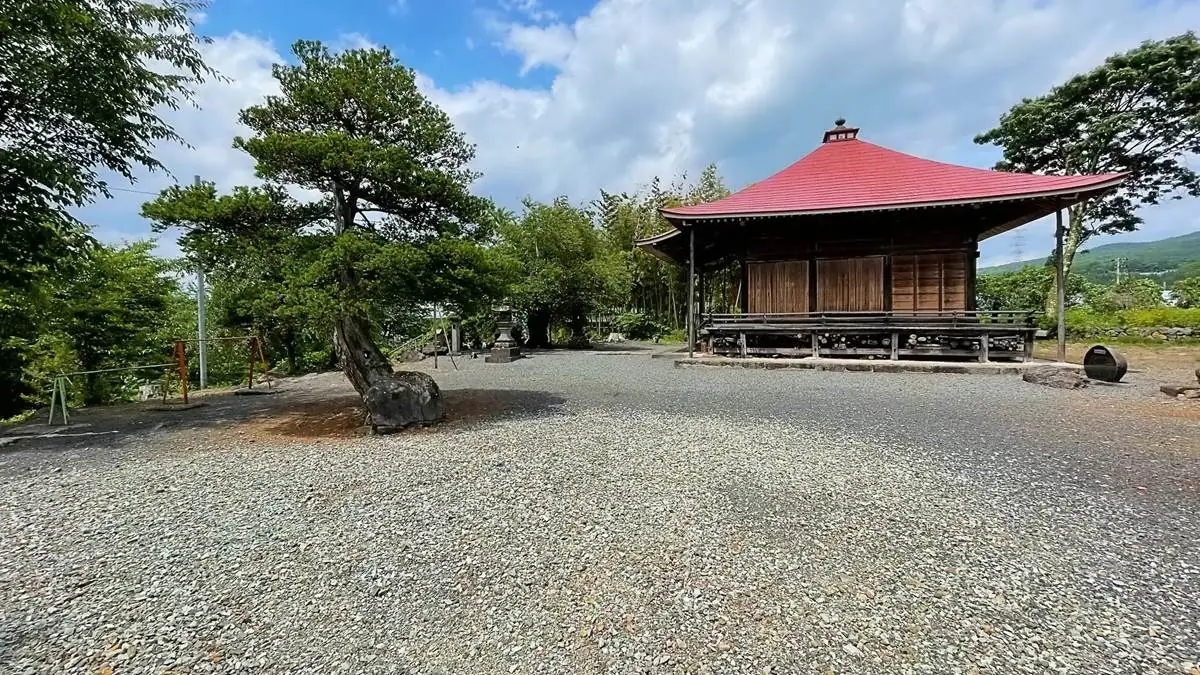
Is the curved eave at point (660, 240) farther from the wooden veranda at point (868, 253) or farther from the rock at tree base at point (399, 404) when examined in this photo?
the rock at tree base at point (399, 404)

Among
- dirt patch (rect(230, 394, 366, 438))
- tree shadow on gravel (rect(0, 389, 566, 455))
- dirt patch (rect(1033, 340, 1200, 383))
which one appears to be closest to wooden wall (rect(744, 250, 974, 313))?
dirt patch (rect(1033, 340, 1200, 383))

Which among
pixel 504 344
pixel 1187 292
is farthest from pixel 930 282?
pixel 1187 292

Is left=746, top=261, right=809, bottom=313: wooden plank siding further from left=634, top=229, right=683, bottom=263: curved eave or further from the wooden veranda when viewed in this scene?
left=634, top=229, right=683, bottom=263: curved eave

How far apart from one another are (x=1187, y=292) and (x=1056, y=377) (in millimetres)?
14304

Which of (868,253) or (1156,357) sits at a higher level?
(868,253)

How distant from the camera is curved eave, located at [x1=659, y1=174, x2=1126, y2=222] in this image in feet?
26.9

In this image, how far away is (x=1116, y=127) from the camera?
14773 millimetres

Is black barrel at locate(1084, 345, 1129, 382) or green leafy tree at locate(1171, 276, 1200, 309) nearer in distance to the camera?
black barrel at locate(1084, 345, 1129, 382)

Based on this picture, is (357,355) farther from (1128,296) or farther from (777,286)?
(1128,296)

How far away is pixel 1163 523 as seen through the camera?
2.79m

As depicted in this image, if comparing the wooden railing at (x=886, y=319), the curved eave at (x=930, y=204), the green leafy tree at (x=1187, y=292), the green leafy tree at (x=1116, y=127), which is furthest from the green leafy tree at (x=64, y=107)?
the green leafy tree at (x=1187, y=292)

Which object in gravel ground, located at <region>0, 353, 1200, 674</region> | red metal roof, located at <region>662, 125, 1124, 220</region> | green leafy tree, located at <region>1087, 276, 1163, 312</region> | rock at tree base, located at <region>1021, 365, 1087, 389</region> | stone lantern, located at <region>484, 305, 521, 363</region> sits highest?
red metal roof, located at <region>662, 125, 1124, 220</region>

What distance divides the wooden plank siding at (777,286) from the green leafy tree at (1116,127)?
9.27 m

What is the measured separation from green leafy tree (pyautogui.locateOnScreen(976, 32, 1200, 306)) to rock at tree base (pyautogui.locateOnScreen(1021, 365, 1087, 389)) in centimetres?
948
